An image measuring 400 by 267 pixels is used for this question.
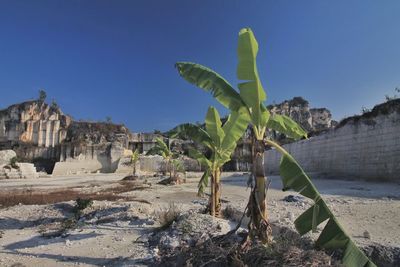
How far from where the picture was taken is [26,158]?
68.9 metres

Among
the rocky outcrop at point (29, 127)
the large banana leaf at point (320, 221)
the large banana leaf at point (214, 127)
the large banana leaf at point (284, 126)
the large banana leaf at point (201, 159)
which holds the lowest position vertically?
the large banana leaf at point (320, 221)

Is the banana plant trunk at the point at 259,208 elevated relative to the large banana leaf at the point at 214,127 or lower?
lower

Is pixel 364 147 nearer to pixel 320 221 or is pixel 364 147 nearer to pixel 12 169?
pixel 320 221

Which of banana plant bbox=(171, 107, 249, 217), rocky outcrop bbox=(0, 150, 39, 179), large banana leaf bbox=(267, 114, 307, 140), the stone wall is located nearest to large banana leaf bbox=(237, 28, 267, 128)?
large banana leaf bbox=(267, 114, 307, 140)

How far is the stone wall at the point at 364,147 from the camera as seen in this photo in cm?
1734

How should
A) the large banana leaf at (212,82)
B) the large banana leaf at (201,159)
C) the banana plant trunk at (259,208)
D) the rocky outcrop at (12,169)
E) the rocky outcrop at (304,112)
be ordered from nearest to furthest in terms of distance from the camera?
the banana plant trunk at (259,208) < the large banana leaf at (212,82) < the large banana leaf at (201,159) < the rocky outcrop at (12,169) < the rocky outcrop at (304,112)

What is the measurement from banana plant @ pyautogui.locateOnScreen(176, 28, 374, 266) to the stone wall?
43.4 feet

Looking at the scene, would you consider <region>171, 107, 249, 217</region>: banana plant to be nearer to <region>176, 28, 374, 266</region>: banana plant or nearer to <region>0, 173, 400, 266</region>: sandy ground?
<region>0, 173, 400, 266</region>: sandy ground

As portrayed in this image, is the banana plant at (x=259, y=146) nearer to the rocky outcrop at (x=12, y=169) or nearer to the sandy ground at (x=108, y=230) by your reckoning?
the sandy ground at (x=108, y=230)

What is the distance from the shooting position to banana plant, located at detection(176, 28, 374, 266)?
4923 millimetres

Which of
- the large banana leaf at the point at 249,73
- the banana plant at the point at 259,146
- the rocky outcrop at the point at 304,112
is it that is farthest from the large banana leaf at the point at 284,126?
the rocky outcrop at the point at 304,112

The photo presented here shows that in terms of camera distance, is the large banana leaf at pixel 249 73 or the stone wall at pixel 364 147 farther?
the stone wall at pixel 364 147

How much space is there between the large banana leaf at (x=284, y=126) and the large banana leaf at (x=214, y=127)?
2768mm

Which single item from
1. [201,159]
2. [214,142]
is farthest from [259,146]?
[201,159]
